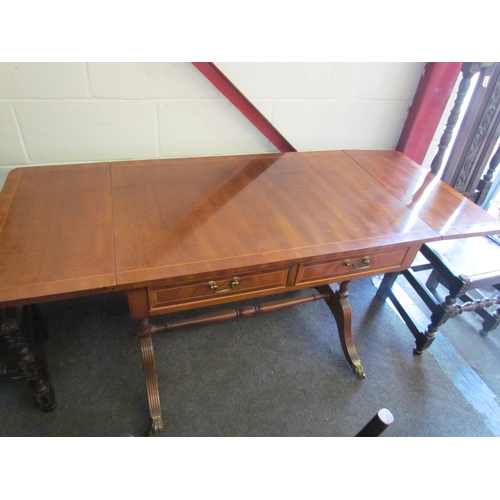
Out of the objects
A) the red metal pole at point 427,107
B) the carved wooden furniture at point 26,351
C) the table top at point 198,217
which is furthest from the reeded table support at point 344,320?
the carved wooden furniture at point 26,351

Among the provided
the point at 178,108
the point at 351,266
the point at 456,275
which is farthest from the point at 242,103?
the point at 456,275

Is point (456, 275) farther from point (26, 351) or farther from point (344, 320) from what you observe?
point (26, 351)

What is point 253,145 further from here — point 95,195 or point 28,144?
point 28,144

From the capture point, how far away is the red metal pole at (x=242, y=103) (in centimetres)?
141

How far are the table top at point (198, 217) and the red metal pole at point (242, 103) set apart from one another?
0.62ft

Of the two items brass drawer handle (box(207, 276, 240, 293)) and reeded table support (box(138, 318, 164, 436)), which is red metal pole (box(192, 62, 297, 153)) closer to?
brass drawer handle (box(207, 276, 240, 293))

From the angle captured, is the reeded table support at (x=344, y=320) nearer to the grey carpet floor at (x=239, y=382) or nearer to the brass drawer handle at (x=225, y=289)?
the grey carpet floor at (x=239, y=382)

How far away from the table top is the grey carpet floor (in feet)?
2.37

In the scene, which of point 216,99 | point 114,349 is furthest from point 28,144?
point 114,349

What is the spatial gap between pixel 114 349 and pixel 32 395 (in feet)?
1.10

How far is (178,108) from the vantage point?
1490mm

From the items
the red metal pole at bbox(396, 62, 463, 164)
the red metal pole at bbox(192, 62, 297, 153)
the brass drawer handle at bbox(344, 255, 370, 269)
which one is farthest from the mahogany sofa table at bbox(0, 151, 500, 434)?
the red metal pole at bbox(396, 62, 463, 164)
